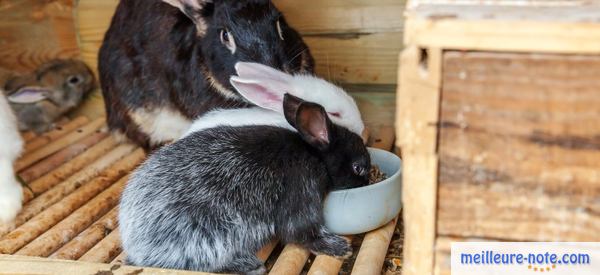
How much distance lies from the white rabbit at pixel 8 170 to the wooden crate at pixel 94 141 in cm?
5

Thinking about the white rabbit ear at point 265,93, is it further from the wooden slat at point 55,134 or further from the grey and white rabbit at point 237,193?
the wooden slat at point 55,134

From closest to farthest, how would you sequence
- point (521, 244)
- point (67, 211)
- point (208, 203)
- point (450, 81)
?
point (450, 81) < point (521, 244) < point (208, 203) < point (67, 211)

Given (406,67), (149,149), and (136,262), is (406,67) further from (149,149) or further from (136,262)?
(149,149)

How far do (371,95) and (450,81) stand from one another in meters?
1.96

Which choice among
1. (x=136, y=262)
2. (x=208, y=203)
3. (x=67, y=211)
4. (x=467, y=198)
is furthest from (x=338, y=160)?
(x=67, y=211)

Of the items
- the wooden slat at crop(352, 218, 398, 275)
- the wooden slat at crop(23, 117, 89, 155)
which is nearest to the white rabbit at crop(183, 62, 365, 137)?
the wooden slat at crop(352, 218, 398, 275)

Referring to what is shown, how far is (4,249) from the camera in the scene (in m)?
2.28

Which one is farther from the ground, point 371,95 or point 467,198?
point 467,198

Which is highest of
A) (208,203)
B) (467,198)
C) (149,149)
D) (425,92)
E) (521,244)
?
(425,92)

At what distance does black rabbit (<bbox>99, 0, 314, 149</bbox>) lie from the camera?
2.57 meters

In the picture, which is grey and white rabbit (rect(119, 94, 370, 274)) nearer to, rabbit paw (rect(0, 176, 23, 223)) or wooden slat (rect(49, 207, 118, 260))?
wooden slat (rect(49, 207, 118, 260))

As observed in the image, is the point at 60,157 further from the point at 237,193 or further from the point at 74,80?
the point at 237,193

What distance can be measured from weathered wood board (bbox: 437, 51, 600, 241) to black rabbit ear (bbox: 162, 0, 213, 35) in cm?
155

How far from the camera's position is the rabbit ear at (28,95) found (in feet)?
11.5
